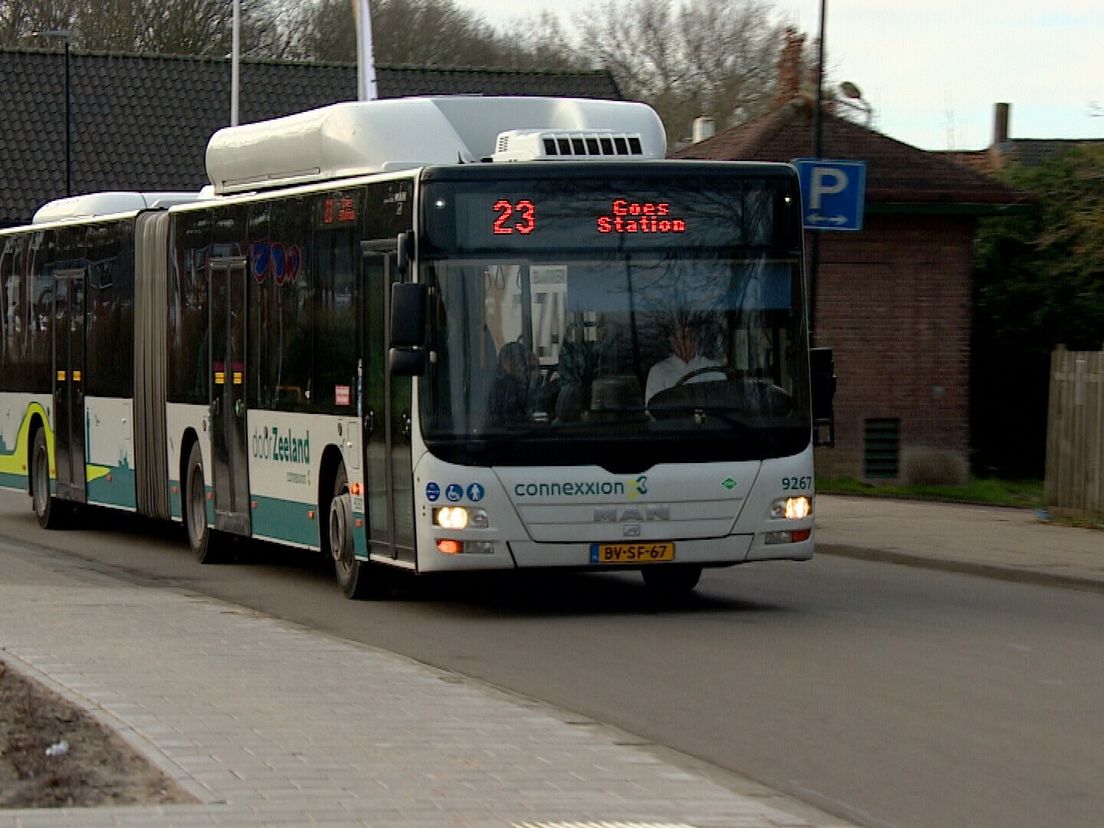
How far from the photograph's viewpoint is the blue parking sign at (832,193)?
65.1 feet

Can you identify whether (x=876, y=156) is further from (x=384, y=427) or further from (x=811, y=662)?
(x=811, y=662)

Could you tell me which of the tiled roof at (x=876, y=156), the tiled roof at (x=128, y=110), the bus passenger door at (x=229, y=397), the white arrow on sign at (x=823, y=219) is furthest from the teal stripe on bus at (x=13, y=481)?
the tiled roof at (x=128, y=110)

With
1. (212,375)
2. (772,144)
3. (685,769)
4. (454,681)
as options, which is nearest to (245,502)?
(212,375)

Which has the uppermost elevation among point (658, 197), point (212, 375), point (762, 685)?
point (658, 197)

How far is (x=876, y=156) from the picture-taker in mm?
33594

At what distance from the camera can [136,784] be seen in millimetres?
7559

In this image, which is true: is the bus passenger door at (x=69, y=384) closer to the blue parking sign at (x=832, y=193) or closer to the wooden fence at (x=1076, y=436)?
the blue parking sign at (x=832, y=193)

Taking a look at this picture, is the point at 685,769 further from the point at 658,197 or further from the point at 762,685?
the point at 658,197

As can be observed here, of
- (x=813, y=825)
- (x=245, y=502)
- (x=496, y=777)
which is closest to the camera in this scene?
(x=813, y=825)

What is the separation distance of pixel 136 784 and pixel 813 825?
7.43 feet

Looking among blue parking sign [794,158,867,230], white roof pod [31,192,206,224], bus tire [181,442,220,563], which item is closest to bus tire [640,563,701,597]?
bus tire [181,442,220,563]

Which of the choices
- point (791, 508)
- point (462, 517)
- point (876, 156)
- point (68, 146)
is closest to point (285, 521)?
point (462, 517)

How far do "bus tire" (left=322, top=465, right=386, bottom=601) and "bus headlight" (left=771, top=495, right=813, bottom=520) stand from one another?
281 cm

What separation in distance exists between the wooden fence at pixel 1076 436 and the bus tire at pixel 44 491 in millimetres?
9951
